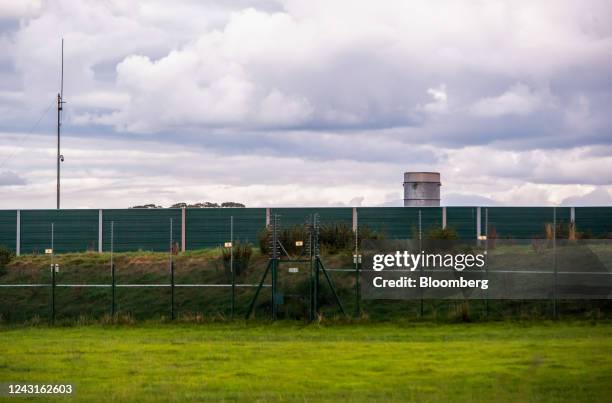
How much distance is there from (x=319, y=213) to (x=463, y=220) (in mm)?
7814

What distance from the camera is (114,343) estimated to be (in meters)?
26.5

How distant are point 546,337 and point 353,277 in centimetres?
1232

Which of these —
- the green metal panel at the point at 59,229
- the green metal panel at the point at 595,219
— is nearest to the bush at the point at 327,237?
the green metal panel at the point at 595,219

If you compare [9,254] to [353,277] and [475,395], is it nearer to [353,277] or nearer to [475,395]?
[353,277]

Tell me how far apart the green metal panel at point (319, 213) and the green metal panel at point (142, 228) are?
628 centimetres

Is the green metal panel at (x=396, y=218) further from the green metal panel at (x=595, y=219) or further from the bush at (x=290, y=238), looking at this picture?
the bush at (x=290, y=238)

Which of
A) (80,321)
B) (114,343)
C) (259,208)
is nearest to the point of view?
(114,343)

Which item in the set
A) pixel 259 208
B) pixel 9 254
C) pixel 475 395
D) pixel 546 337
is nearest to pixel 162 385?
pixel 475 395

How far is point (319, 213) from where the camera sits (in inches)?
2197

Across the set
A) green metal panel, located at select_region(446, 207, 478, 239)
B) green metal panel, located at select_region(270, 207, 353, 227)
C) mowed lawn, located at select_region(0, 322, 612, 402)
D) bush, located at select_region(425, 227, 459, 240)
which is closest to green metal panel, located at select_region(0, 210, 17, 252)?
green metal panel, located at select_region(270, 207, 353, 227)

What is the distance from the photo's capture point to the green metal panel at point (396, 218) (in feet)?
181

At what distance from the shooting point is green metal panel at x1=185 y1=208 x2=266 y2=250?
5759cm

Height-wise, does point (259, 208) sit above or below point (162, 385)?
above
